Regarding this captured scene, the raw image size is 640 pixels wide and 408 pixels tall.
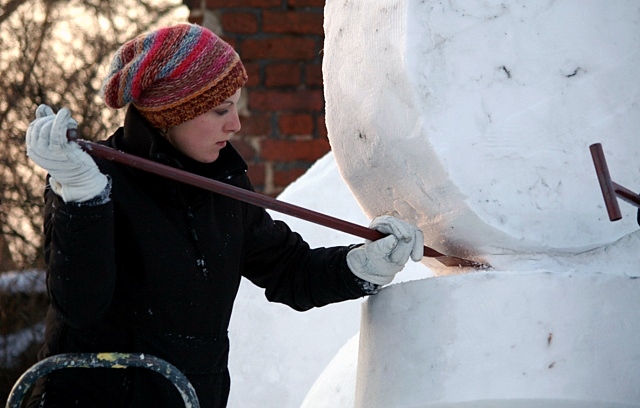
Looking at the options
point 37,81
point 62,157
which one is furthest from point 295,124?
point 62,157

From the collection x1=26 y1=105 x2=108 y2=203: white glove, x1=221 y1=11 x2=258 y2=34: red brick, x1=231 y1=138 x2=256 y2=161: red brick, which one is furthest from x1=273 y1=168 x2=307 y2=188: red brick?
x1=26 y1=105 x2=108 y2=203: white glove

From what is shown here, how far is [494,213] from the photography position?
2021mm

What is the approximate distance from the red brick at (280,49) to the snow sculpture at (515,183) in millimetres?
2653

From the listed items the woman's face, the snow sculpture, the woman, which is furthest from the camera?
the woman's face

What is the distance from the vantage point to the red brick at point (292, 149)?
4.75 metres

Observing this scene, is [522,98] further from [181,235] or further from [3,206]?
[3,206]

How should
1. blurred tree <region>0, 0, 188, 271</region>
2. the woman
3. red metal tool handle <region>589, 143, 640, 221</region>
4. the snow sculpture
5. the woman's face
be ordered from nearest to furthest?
red metal tool handle <region>589, 143, 640, 221</region> < the snow sculpture < the woman < the woman's face < blurred tree <region>0, 0, 188, 271</region>

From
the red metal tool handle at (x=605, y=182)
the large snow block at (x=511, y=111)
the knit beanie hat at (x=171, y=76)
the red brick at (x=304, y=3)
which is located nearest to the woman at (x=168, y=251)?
the knit beanie hat at (x=171, y=76)

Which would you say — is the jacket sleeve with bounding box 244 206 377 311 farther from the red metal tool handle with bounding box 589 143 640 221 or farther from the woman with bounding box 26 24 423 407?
the red metal tool handle with bounding box 589 143 640 221

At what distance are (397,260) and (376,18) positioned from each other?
0.43m

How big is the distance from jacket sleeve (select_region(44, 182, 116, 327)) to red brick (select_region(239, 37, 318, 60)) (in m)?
2.73

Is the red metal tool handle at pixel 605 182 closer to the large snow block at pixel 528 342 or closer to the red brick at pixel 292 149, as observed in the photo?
the large snow block at pixel 528 342

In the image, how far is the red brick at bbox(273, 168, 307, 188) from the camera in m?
4.76

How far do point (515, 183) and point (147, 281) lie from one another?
66 cm
